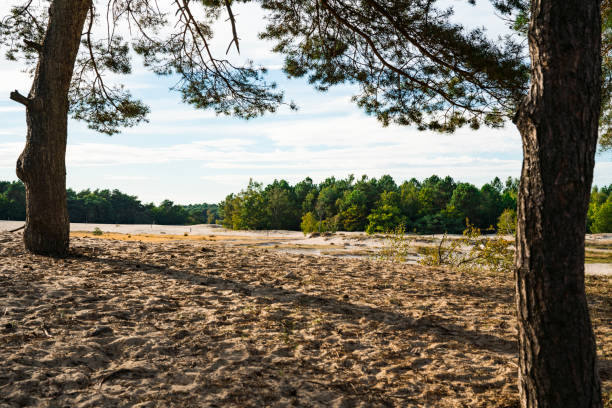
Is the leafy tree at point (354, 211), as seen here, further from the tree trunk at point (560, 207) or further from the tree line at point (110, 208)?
the tree trunk at point (560, 207)

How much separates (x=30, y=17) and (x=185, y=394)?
9.77 m

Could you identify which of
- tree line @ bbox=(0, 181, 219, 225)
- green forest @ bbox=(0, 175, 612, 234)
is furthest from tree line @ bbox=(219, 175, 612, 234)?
tree line @ bbox=(0, 181, 219, 225)

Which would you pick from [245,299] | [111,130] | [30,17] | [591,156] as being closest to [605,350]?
[591,156]

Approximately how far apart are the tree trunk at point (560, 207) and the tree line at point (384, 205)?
152 feet

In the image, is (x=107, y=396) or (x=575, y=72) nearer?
(x=575, y=72)

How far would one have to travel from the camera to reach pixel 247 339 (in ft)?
11.8

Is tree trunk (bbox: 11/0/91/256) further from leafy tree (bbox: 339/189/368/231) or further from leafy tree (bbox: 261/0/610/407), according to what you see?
leafy tree (bbox: 339/189/368/231)

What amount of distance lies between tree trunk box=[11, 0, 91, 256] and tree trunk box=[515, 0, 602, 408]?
22.6ft

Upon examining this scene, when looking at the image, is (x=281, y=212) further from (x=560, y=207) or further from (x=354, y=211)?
(x=560, y=207)

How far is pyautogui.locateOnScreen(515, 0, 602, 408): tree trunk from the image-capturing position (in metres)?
2.28

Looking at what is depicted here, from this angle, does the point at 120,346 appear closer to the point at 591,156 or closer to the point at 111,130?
the point at 591,156

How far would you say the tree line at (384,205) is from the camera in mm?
55469

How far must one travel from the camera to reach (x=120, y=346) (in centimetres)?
333

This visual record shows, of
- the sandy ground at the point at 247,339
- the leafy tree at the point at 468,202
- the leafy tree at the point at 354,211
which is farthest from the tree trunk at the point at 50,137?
the leafy tree at the point at 468,202
